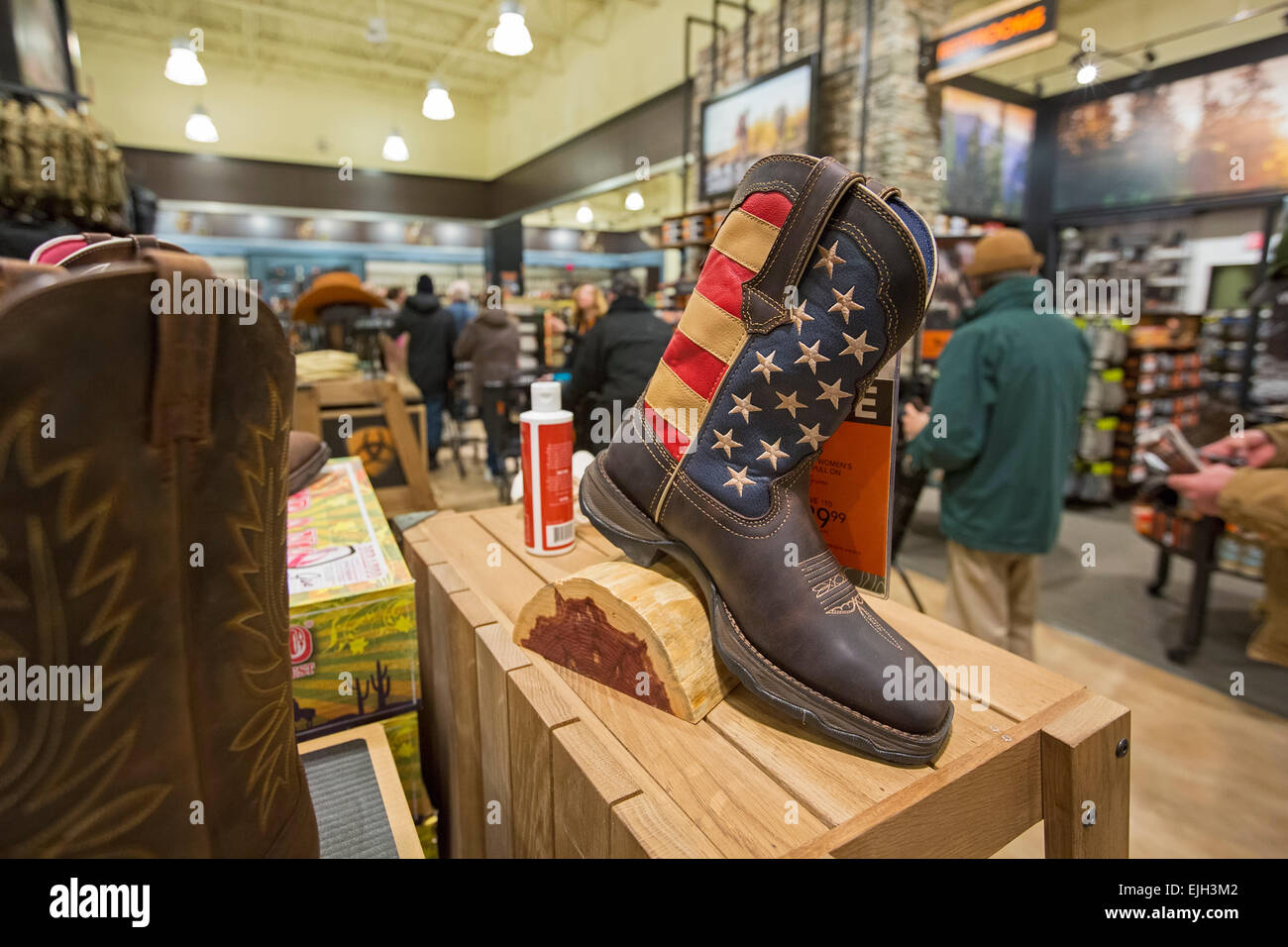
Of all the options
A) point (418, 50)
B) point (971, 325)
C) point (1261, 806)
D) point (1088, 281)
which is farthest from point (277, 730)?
point (418, 50)

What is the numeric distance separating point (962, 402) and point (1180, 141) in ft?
18.3

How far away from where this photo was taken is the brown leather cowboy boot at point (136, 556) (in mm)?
413

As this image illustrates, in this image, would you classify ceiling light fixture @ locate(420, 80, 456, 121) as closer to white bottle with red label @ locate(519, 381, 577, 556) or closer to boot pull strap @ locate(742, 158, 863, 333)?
white bottle with red label @ locate(519, 381, 577, 556)

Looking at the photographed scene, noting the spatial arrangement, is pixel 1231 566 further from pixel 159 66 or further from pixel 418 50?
pixel 159 66

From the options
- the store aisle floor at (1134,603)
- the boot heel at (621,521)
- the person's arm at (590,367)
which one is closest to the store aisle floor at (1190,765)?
the store aisle floor at (1134,603)

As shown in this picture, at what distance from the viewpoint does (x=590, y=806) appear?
0.62m

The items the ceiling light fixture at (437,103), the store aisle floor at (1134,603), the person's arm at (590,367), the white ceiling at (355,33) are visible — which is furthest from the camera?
the white ceiling at (355,33)

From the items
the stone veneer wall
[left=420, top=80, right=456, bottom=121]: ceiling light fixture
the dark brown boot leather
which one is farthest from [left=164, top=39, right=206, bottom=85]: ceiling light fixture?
the dark brown boot leather

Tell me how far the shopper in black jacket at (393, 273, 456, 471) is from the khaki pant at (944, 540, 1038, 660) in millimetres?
4527

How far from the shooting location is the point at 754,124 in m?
5.60

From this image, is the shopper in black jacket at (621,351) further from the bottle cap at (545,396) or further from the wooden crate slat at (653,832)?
the wooden crate slat at (653,832)

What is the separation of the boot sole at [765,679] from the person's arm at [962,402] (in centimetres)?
191

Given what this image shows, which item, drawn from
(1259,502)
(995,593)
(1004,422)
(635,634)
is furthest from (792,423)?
(995,593)
